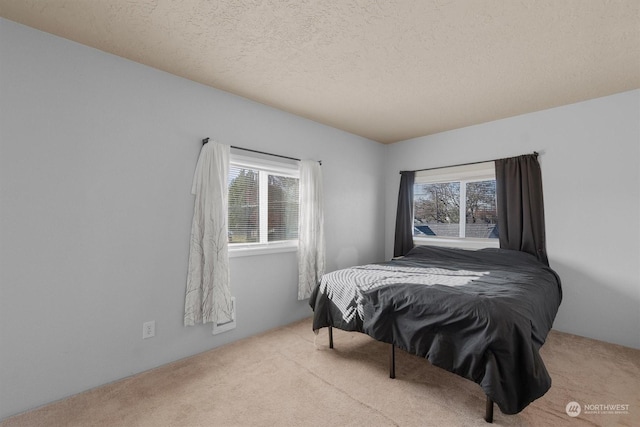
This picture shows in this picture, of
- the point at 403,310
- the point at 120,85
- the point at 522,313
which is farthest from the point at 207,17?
the point at 522,313

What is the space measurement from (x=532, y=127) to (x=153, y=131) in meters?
3.94

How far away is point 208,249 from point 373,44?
6.81 ft

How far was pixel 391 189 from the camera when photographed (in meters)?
4.64

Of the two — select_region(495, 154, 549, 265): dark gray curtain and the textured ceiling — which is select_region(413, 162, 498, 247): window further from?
the textured ceiling

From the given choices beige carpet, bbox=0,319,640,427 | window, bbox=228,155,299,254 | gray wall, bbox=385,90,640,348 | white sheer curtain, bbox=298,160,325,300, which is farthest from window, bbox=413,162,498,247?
window, bbox=228,155,299,254

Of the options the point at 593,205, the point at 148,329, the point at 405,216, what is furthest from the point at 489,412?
the point at 405,216

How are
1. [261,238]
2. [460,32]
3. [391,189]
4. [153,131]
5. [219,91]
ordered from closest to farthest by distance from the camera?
[460,32] → [153,131] → [219,91] → [261,238] → [391,189]

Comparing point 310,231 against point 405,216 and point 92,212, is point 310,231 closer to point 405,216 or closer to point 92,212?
point 405,216

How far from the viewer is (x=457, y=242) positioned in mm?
3904

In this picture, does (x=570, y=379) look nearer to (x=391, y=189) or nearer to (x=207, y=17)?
(x=391, y=189)

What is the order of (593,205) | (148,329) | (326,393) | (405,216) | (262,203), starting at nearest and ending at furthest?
(326,393) < (148,329) < (593,205) < (262,203) < (405,216)

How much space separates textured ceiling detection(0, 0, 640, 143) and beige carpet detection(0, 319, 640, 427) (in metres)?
2.41

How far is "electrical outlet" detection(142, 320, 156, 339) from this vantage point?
2.22 meters

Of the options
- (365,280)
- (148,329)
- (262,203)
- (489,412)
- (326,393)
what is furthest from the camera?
(262,203)
